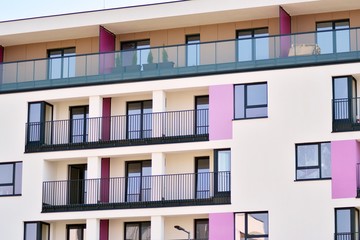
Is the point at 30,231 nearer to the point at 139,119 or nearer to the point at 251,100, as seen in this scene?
the point at 139,119

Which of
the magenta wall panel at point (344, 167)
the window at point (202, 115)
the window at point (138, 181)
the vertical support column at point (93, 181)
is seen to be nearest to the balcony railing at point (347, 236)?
the magenta wall panel at point (344, 167)

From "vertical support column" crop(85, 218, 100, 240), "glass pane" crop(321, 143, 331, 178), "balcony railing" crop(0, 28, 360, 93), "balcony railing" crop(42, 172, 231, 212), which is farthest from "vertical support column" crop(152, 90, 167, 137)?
"glass pane" crop(321, 143, 331, 178)

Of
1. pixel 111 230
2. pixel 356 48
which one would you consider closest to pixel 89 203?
pixel 111 230

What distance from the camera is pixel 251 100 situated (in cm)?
6119

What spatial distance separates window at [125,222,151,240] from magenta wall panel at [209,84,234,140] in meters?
5.53

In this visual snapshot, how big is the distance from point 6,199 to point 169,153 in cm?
823

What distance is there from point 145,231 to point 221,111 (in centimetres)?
691

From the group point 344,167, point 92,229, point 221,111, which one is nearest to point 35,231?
point 92,229

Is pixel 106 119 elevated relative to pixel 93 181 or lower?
elevated

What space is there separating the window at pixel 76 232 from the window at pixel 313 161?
11.5 m

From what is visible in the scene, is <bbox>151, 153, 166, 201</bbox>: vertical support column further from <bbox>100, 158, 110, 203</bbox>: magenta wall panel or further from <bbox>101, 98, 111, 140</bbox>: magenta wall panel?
<bbox>101, 98, 111, 140</bbox>: magenta wall panel

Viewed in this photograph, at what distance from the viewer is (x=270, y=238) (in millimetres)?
58969

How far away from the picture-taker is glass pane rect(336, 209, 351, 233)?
5791 cm

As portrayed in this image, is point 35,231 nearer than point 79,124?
Yes
